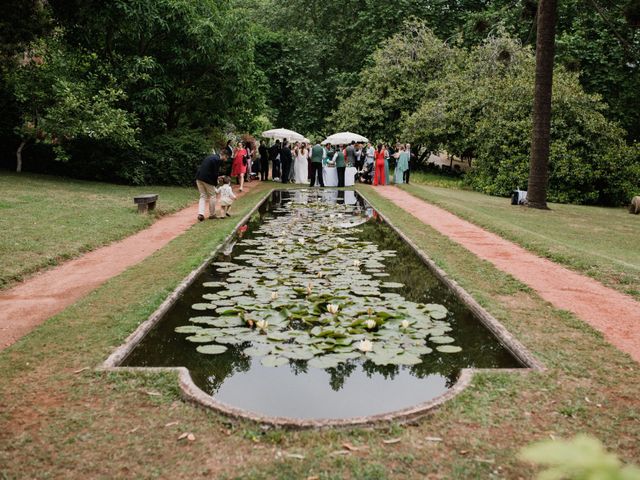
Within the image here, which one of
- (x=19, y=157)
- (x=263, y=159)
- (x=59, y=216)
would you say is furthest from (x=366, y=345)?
(x=263, y=159)

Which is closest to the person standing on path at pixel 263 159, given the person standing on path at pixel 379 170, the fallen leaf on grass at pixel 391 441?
the person standing on path at pixel 379 170

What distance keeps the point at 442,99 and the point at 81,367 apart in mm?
27671

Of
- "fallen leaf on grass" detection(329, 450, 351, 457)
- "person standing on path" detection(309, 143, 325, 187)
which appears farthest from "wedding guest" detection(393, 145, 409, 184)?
"fallen leaf on grass" detection(329, 450, 351, 457)

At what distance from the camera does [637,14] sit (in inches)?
593

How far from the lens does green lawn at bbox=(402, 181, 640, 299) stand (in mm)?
9125

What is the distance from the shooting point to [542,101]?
17.8 metres

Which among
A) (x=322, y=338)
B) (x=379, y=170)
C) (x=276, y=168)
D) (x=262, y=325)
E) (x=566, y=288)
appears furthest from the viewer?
(x=276, y=168)

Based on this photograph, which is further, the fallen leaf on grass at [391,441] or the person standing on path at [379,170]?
the person standing on path at [379,170]

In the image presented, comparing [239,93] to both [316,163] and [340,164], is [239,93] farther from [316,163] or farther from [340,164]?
[340,164]

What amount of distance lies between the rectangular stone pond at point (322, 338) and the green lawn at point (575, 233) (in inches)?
101

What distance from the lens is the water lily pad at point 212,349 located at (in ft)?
18.1

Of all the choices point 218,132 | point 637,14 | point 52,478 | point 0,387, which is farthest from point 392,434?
point 218,132

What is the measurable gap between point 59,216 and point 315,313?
369 inches

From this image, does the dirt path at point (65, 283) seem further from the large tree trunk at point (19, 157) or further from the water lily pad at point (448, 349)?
the large tree trunk at point (19, 157)
